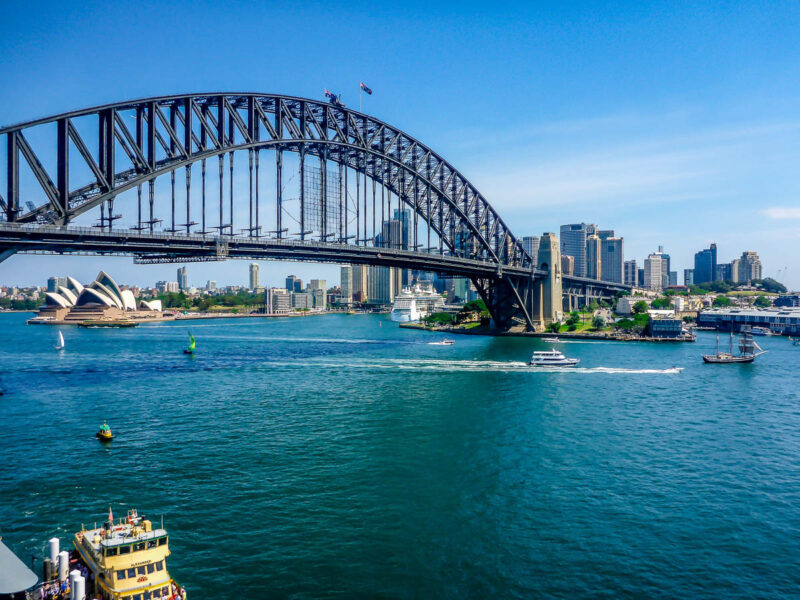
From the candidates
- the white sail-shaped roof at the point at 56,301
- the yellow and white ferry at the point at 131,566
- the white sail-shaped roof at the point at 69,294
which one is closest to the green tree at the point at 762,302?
the white sail-shaped roof at the point at 69,294

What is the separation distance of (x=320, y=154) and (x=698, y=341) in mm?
69054

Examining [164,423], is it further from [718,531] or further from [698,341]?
[698,341]

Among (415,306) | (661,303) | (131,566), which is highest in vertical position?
(661,303)

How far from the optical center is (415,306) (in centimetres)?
17488

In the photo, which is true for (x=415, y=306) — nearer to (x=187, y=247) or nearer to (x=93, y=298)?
(x=93, y=298)

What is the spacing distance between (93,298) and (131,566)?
16186 centimetres

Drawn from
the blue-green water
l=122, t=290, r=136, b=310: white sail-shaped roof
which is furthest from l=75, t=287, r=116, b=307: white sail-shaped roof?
the blue-green water

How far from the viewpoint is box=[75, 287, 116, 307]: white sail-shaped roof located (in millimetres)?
157625

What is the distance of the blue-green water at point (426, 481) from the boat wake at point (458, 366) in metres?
6.83

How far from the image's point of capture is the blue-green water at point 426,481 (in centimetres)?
1766

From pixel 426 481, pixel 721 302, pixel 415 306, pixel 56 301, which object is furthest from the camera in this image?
pixel 721 302

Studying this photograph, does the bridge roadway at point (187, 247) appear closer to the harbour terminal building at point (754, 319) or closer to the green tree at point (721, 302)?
the harbour terminal building at point (754, 319)

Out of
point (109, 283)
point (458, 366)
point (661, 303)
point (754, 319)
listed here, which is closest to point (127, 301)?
point (109, 283)

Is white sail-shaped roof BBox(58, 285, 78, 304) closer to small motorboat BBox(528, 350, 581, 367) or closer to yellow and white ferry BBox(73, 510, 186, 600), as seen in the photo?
small motorboat BBox(528, 350, 581, 367)
